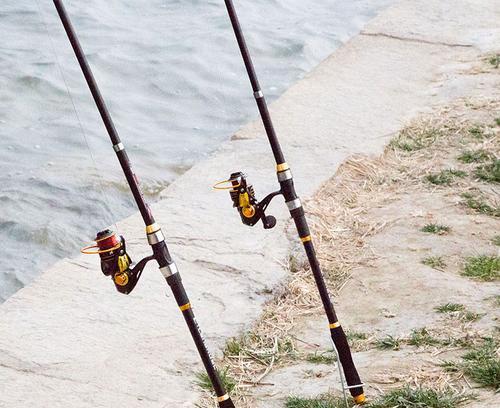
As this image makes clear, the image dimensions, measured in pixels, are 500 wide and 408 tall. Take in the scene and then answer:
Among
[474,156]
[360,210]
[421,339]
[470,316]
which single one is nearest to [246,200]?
[421,339]

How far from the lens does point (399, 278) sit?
4773 millimetres

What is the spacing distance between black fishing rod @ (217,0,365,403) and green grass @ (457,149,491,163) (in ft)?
9.16

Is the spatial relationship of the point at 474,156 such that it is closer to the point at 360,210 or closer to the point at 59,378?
the point at 360,210

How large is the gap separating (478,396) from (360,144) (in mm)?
3186

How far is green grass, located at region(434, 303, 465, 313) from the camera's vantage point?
4270 millimetres

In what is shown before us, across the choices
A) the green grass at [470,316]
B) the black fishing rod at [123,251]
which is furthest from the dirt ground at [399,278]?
→ the black fishing rod at [123,251]

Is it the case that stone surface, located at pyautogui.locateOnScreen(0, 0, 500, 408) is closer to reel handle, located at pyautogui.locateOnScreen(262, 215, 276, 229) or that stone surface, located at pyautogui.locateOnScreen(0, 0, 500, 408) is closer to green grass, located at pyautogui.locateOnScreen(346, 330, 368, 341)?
green grass, located at pyautogui.locateOnScreen(346, 330, 368, 341)

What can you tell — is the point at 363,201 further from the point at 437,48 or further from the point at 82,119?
the point at 437,48

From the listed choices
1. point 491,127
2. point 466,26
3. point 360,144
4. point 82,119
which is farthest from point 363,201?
point 466,26

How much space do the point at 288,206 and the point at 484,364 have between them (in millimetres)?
848

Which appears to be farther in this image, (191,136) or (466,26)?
(466,26)

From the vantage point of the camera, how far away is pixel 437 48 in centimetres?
864

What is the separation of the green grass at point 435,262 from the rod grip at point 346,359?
4.52 feet

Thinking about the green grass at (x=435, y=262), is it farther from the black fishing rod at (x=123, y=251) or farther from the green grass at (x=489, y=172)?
the black fishing rod at (x=123, y=251)
